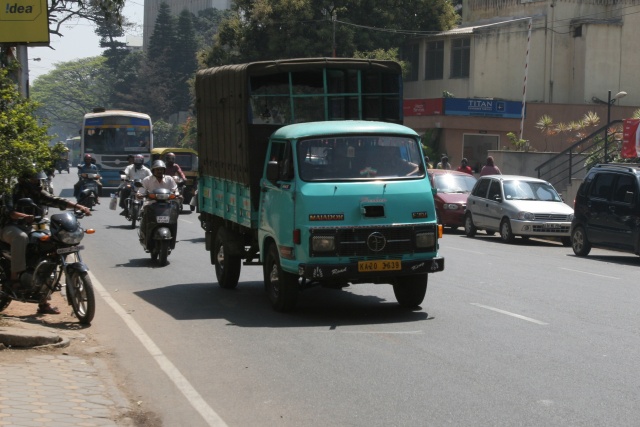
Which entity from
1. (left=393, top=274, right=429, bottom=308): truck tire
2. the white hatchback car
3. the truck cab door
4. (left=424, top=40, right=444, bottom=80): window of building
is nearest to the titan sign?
the truck cab door

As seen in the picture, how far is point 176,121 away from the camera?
10325cm

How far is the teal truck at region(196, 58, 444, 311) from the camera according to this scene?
11758 mm

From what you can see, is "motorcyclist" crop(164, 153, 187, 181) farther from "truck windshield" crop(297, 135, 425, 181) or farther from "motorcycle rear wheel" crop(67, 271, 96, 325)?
"motorcycle rear wheel" crop(67, 271, 96, 325)

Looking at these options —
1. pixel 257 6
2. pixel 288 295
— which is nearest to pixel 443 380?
pixel 288 295

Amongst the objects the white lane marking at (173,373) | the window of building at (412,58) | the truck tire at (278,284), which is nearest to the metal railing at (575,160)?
the window of building at (412,58)

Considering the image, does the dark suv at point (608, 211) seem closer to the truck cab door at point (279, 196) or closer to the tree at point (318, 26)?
the truck cab door at point (279, 196)

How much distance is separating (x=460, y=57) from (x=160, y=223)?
38.9 meters

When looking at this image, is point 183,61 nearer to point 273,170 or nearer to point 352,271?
point 273,170

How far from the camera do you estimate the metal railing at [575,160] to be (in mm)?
36406

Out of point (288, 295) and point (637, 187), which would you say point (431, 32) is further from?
point (288, 295)

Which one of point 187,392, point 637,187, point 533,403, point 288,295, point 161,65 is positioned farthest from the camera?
point 161,65

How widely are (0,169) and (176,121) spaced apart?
93150mm

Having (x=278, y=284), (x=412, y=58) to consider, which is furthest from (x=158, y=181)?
(x=412, y=58)

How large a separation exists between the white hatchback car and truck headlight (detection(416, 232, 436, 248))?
1387 centimetres
